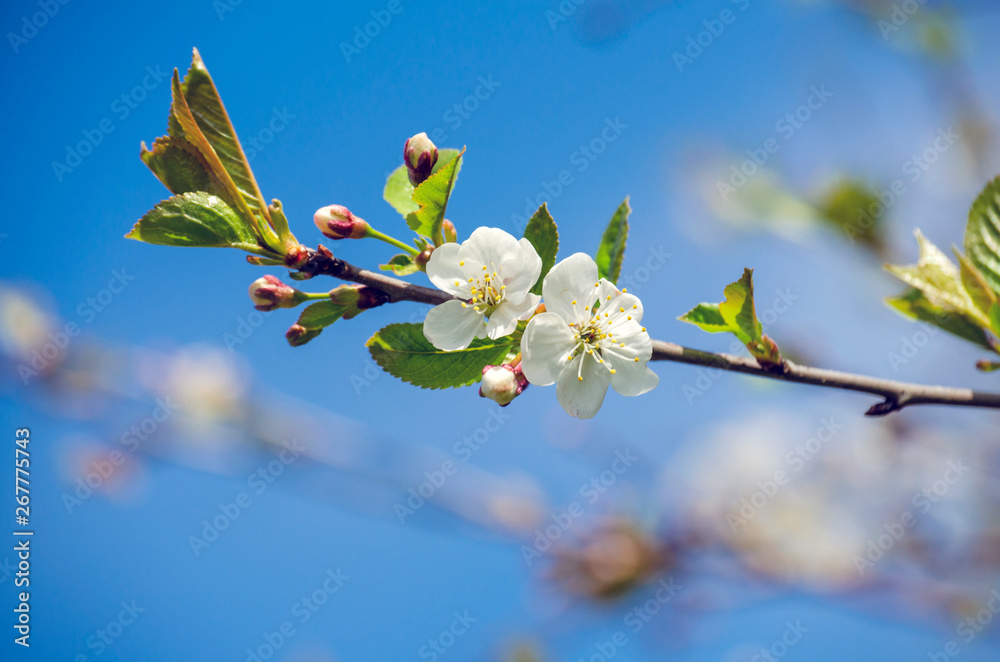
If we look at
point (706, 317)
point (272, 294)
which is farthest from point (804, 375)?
point (272, 294)

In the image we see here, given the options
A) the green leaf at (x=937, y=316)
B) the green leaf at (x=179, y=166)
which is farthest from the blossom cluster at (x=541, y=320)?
the green leaf at (x=937, y=316)

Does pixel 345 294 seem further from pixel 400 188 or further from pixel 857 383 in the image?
pixel 857 383

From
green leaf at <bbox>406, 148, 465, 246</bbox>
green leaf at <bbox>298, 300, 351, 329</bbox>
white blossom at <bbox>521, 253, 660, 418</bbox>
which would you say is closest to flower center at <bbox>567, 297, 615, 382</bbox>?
white blossom at <bbox>521, 253, 660, 418</bbox>

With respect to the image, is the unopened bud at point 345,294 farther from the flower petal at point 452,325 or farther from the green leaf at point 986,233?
the green leaf at point 986,233

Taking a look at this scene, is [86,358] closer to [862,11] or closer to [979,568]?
[862,11]

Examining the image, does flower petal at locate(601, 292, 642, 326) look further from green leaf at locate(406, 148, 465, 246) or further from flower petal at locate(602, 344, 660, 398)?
green leaf at locate(406, 148, 465, 246)

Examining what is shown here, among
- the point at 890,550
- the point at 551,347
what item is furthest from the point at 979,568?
the point at 551,347
